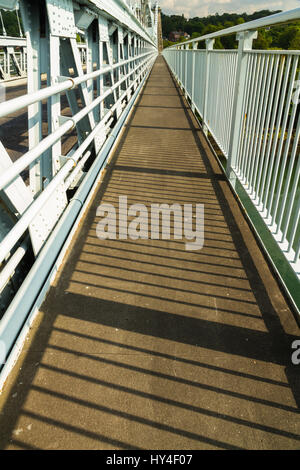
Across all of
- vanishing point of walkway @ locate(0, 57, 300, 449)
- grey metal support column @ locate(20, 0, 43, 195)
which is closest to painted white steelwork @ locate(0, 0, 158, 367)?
grey metal support column @ locate(20, 0, 43, 195)

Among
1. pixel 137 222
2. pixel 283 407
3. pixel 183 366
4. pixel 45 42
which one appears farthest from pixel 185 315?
pixel 45 42

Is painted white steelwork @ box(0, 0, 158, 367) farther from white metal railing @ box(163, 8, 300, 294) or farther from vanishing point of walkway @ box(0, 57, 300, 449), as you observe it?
white metal railing @ box(163, 8, 300, 294)

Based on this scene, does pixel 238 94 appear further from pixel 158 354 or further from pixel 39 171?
pixel 158 354

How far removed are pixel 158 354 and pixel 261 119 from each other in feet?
7.97

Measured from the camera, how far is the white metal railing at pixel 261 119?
2.44 metres

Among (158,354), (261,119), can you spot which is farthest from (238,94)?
(158,354)

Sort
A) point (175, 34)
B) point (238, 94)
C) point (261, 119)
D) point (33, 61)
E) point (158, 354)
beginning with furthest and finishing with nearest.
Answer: point (175, 34), point (238, 94), point (261, 119), point (33, 61), point (158, 354)

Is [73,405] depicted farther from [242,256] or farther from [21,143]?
[21,143]

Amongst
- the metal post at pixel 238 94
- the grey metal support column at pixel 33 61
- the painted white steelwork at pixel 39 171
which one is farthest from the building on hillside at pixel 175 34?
the grey metal support column at pixel 33 61

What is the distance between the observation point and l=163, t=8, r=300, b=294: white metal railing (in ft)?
8.00

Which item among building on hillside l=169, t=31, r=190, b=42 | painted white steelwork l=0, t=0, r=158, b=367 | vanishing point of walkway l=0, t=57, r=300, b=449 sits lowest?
vanishing point of walkway l=0, t=57, r=300, b=449

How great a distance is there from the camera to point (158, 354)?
1964 mm

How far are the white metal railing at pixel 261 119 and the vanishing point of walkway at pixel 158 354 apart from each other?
405mm

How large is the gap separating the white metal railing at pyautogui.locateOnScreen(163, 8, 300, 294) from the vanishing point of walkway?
405 mm
